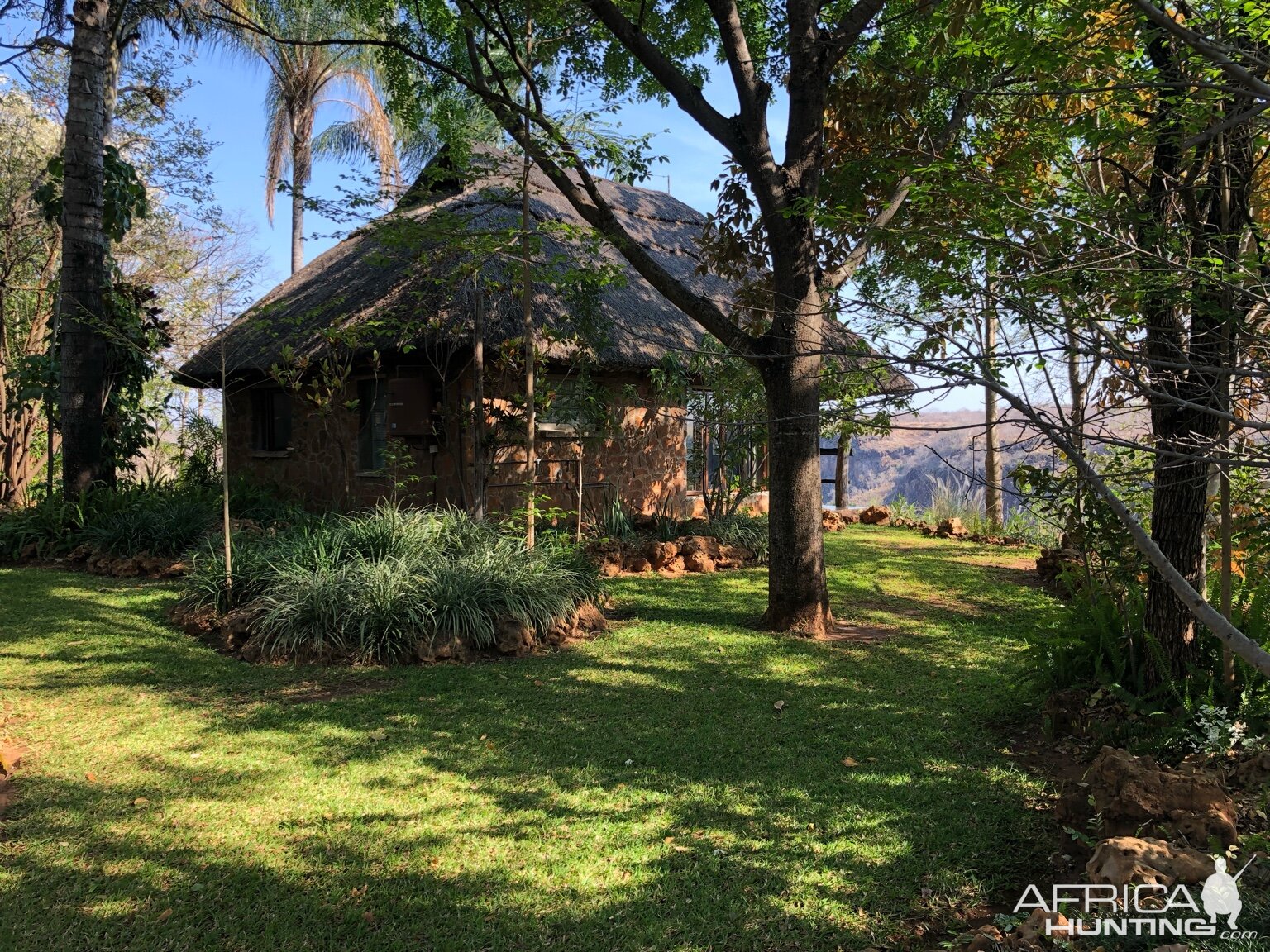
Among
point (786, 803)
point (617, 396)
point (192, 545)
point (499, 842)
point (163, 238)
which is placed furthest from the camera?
point (163, 238)

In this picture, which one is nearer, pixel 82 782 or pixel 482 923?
pixel 482 923

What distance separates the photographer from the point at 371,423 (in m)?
11.3

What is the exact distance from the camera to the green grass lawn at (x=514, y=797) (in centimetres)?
272

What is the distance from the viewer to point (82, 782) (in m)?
3.72

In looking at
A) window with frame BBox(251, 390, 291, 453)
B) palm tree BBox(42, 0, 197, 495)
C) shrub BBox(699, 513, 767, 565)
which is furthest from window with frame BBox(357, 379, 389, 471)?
shrub BBox(699, 513, 767, 565)

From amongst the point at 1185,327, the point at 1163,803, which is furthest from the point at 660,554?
the point at 1163,803

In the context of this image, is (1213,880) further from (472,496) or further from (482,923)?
(472,496)

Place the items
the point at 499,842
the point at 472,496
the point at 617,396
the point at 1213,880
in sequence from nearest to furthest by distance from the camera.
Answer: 1. the point at 1213,880
2. the point at 499,842
3. the point at 472,496
4. the point at 617,396

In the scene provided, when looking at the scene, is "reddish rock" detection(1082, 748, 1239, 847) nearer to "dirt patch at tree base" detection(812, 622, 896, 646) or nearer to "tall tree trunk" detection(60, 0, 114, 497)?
"dirt patch at tree base" detection(812, 622, 896, 646)

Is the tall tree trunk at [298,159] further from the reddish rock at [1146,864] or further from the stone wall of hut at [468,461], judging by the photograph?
the reddish rock at [1146,864]

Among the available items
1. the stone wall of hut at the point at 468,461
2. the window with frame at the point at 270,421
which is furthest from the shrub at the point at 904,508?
the window with frame at the point at 270,421

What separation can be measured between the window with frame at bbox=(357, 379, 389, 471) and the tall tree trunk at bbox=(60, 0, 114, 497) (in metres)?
3.08

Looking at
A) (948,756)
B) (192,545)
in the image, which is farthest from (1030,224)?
(192,545)

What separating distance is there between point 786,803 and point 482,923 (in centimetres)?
144
